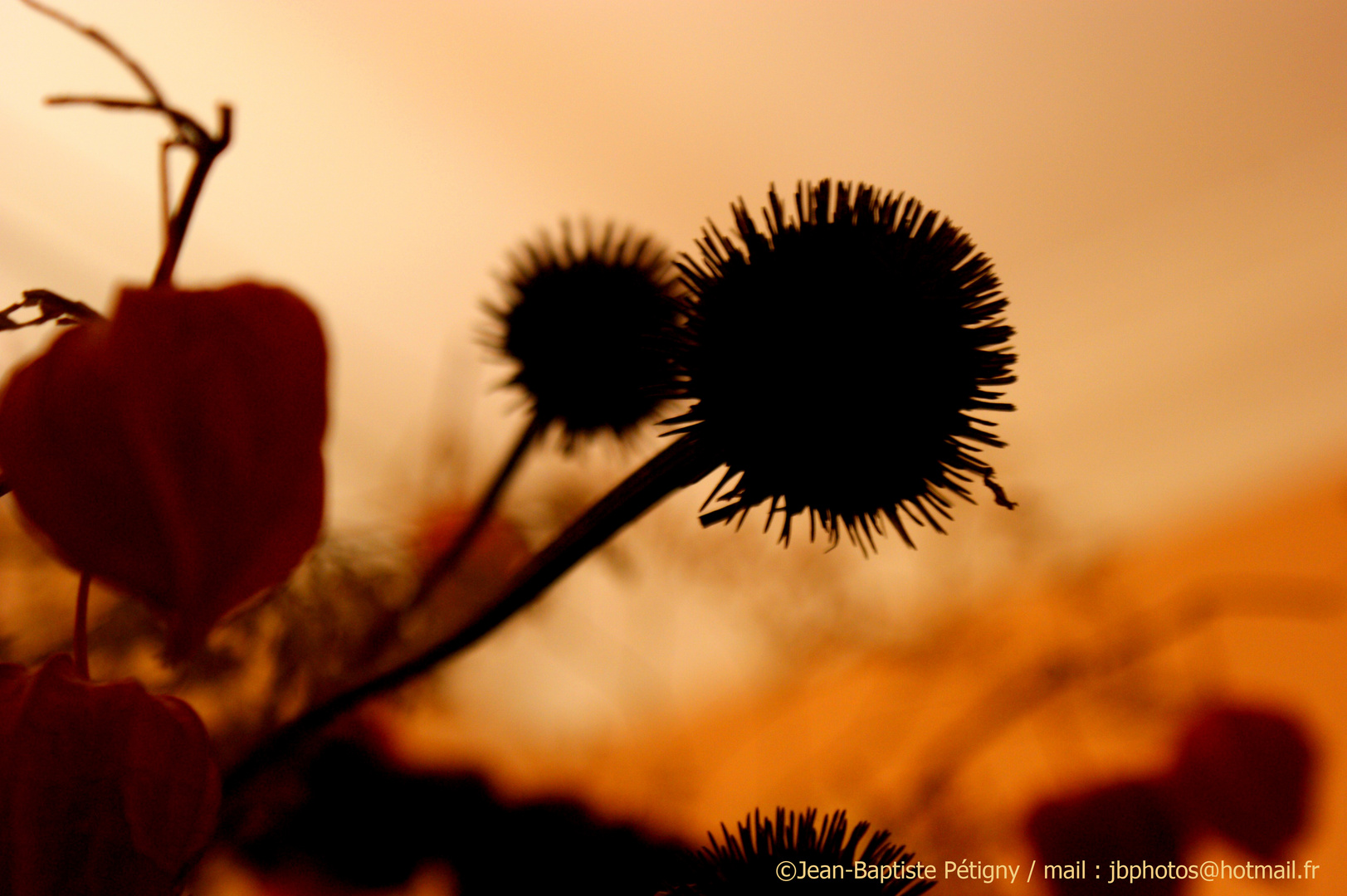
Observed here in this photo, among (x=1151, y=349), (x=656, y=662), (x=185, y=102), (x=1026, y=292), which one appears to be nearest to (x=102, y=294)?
(x=185, y=102)

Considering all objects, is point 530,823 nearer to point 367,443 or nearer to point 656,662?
point 367,443

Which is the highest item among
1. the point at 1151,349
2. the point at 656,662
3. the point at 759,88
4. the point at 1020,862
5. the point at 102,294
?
the point at 759,88

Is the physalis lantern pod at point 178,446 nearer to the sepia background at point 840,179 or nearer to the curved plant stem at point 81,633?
the curved plant stem at point 81,633

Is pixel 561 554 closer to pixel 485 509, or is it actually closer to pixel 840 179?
pixel 485 509

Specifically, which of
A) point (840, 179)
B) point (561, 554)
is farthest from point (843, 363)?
point (840, 179)

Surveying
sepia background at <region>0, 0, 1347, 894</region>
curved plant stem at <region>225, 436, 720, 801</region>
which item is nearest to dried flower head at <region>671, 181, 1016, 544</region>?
curved plant stem at <region>225, 436, 720, 801</region>
